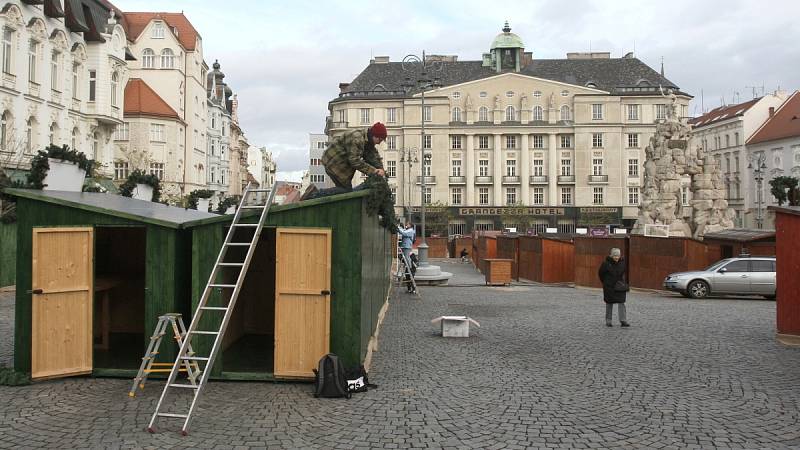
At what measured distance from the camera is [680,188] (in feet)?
122

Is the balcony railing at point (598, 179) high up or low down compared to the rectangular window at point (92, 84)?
down

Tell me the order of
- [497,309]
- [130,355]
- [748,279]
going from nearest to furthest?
1. [130,355]
2. [497,309]
3. [748,279]

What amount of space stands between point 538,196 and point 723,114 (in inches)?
1150

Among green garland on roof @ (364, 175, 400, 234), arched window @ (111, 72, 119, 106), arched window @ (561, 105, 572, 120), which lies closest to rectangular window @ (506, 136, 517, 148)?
arched window @ (561, 105, 572, 120)

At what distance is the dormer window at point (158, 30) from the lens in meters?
64.0

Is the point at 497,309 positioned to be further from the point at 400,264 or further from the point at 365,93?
the point at 365,93

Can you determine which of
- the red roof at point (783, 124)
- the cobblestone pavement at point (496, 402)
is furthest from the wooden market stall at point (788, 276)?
the red roof at point (783, 124)

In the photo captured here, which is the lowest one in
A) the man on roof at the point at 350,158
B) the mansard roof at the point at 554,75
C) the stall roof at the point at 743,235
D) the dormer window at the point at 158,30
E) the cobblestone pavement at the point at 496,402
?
the cobblestone pavement at the point at 496,402

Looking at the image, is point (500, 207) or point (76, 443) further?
point (500, 207)

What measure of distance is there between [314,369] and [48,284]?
12.6 ft

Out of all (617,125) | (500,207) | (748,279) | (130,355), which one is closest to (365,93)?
Result: (500,207)

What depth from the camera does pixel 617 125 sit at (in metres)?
84.9

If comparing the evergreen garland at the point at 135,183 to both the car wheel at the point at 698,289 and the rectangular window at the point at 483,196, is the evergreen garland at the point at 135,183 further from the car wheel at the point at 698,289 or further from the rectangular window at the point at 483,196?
the rectangular window at the point at 483,196

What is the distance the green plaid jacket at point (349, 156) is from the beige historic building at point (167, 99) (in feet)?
164
